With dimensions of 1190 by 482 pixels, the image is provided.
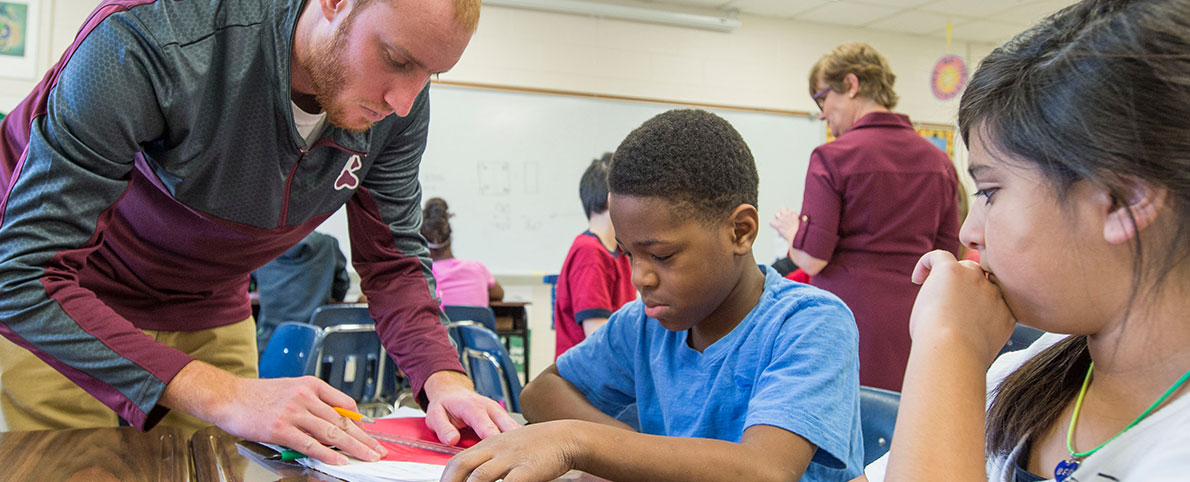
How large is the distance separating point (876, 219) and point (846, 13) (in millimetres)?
3810

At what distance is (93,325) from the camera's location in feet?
3.43

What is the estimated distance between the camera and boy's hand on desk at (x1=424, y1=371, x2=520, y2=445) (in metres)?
1.11

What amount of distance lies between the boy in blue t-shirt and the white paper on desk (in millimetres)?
174

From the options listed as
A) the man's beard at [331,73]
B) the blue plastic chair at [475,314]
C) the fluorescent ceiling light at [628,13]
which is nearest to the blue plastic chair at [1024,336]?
the man's beard at [331,73]

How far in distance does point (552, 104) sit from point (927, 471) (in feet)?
15.8

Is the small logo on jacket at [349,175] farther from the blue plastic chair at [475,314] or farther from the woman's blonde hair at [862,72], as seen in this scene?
the blue plastic chair at [475,314]

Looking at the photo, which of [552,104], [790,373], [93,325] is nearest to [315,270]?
[552,104]

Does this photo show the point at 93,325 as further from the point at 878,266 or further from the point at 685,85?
the point at 685,85

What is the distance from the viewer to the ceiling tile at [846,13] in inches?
215

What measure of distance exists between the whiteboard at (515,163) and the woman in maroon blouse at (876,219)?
312 cm

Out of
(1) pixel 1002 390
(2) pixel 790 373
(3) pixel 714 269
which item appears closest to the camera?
(1) pixel 1002 390

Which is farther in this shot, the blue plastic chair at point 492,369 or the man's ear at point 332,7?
the blue plastic chair at point 492,369

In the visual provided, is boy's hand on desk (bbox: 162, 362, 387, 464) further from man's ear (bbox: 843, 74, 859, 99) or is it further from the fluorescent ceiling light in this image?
the fluorescent ceiling light

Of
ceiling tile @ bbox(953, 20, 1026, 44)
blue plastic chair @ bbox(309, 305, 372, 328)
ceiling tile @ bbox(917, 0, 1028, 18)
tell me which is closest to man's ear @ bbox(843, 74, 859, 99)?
blue plastic chair @ bbox(309, 305, 372, 328)
